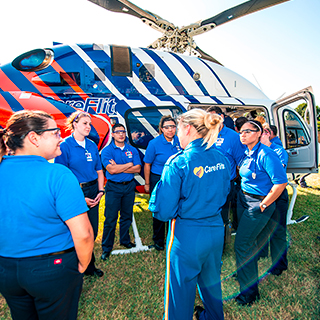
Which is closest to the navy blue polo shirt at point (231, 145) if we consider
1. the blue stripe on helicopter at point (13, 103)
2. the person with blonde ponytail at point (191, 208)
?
the person with blonde ponytail at point (191, 208)

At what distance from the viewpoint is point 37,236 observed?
1143mm

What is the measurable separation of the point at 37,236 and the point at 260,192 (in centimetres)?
210

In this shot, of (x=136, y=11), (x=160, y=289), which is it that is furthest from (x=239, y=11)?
(x=160, y=289)

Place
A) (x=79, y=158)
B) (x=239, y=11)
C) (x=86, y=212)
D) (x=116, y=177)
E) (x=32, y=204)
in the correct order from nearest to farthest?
(x=32, y=204) → (x=86, y=212) → (x=79, y=158) → (x=116, y=177) → (x=239, y=11)

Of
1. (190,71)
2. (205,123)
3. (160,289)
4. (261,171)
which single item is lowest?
(160,289)

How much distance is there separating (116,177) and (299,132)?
5.12 metres

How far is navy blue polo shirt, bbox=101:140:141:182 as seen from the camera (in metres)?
3.11

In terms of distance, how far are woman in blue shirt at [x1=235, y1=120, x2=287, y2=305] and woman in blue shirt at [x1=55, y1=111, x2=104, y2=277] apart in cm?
180

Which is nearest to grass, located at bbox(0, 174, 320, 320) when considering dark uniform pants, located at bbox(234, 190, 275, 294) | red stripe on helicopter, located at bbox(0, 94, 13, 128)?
dark uniform pants, located at bbox(234, 190, 275, 294)

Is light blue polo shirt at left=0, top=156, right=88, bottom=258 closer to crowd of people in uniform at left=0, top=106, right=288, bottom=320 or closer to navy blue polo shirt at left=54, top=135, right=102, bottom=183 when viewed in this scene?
crowd of people in uniform at left=0, top=106, right=288, bottom=320

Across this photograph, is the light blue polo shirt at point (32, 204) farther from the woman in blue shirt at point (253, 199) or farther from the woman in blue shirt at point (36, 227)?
the woman in blue shirt at point (253, 199)

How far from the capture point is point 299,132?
5.55 meters

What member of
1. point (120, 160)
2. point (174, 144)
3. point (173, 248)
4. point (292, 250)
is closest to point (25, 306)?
point (173, 248)

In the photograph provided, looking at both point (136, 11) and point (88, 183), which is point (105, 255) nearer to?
point (88, 183)
